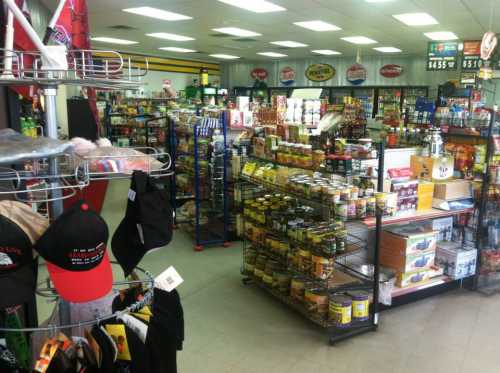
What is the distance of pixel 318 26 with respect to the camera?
905 centimetres

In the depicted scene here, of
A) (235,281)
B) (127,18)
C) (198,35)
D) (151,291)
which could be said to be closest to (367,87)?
(198,35)

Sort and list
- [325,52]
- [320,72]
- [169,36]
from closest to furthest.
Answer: [169,36] < [325,52] < [320,72]

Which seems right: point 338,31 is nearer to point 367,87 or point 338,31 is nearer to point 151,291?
Answer: point 367,87

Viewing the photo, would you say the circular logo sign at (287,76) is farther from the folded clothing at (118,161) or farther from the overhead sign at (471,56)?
the folded clothing at (118,161)

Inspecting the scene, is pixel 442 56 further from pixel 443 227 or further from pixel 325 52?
pixel 443 227

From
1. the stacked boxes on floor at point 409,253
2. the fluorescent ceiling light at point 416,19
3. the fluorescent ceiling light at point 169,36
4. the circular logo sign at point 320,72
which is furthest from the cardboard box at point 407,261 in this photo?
the circular logo sign at point 320,72

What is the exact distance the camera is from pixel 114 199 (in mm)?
8773

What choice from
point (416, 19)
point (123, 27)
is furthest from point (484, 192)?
point (123, 27)

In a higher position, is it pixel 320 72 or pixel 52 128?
pixel 320 72

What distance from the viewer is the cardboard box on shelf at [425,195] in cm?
415

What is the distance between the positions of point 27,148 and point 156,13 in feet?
23.8

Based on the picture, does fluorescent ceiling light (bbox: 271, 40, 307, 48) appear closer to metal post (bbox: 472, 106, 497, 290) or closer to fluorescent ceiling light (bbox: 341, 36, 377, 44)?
fluorescent ceiling light (bbox: 341, 36, 377, 44)

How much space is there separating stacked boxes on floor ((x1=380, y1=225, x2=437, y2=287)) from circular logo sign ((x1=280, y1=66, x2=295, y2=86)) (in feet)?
40.6

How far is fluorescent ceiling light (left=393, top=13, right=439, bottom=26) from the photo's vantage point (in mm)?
7809
